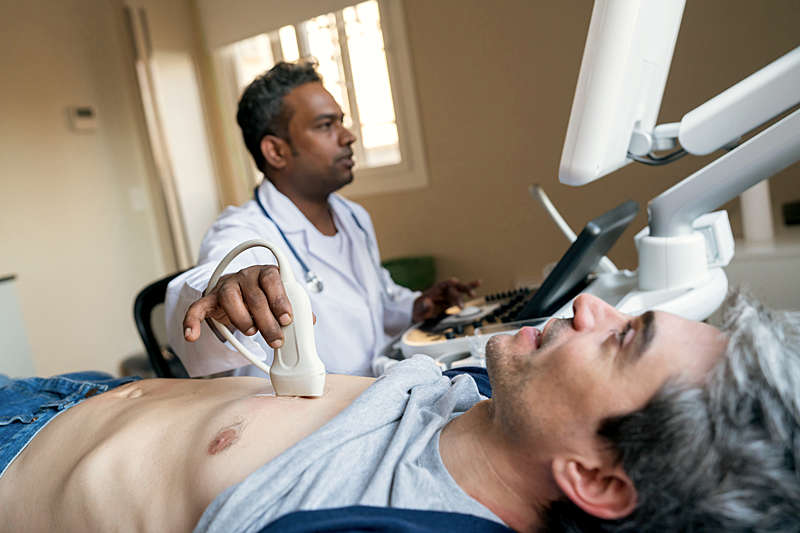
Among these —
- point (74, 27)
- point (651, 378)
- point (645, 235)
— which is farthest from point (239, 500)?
A: point (74, 27)

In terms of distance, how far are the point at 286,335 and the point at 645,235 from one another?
843 mm

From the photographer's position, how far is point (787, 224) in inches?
83.0

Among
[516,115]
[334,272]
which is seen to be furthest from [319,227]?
[516,115]

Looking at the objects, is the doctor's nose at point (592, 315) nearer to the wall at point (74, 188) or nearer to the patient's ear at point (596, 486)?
the patient's ear at point (596, 486)

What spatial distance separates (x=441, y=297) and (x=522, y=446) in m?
1.10

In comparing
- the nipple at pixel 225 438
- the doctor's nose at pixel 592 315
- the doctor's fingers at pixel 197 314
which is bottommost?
the nipple at pixel 225 438

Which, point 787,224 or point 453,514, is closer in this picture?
point 453,514

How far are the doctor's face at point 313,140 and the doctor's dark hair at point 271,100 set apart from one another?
0.02m

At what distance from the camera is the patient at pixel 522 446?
0.72m

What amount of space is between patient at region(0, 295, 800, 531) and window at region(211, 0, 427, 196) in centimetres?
270

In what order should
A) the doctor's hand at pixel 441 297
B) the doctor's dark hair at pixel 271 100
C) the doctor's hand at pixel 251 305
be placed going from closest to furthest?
the doctor's hand at pixel 251 305 < the doctor's hand at pixel 441 297 < the doctor's dark hair at pixel 271 100

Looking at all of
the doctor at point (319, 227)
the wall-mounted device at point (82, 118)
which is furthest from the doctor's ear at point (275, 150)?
the wall-mounted device at point (82, 118)

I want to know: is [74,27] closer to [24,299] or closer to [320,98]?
[24,299]

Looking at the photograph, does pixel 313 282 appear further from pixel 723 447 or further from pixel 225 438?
pixel 723 447
